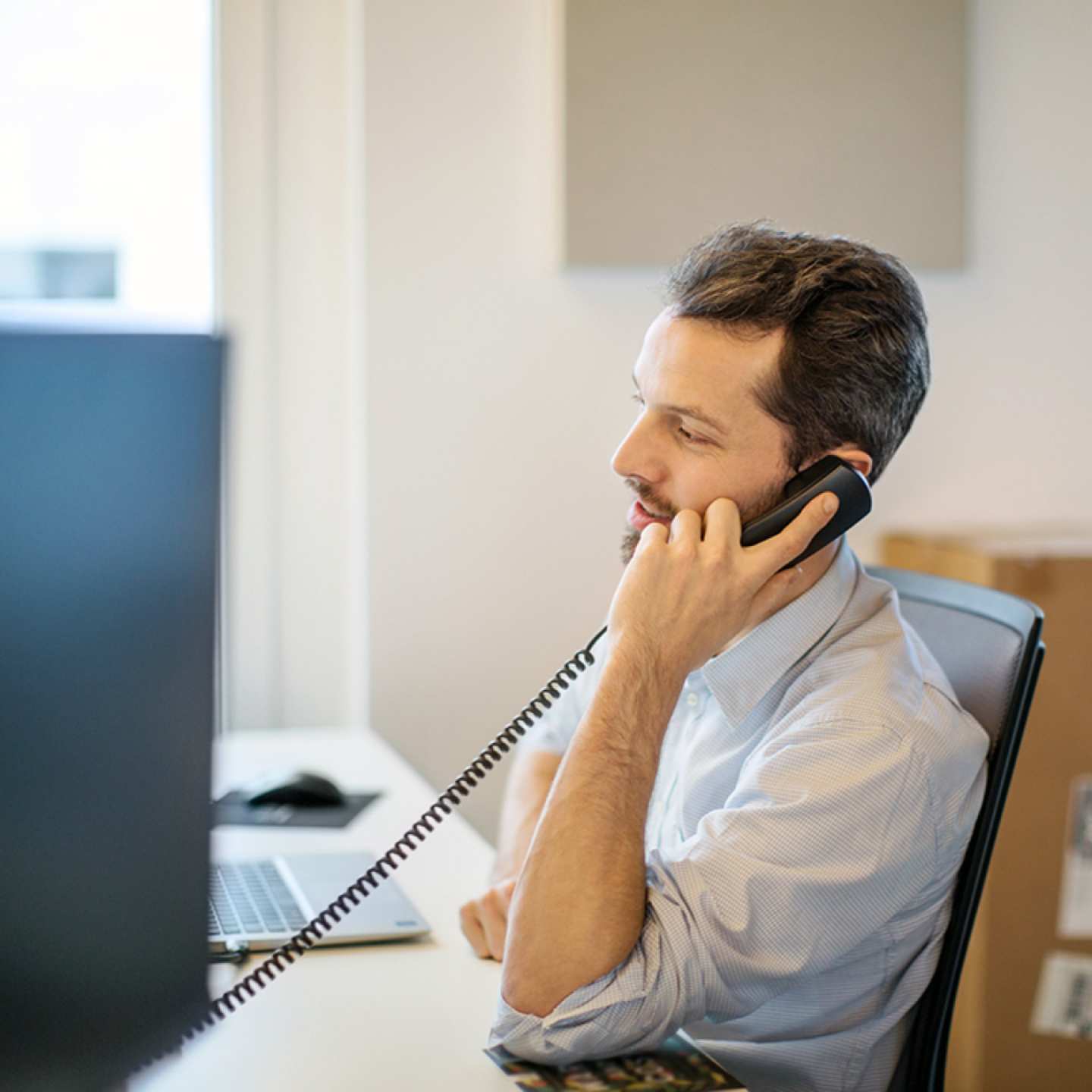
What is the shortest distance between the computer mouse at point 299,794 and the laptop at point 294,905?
0.79 feet

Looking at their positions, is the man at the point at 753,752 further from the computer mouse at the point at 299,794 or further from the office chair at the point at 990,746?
the computer mouse at the point at 299,794

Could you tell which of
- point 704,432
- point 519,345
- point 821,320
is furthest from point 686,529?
point 519,345

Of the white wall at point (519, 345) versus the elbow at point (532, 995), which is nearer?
the elbow at point (532, 995)

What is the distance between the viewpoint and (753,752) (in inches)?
51.1

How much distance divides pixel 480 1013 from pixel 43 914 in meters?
0.67

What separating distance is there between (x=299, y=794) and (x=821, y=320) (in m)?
0.92

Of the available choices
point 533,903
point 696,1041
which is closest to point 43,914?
point 533,903

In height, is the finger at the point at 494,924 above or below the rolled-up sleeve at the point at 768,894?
below

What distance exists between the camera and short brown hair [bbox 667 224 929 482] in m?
1.36

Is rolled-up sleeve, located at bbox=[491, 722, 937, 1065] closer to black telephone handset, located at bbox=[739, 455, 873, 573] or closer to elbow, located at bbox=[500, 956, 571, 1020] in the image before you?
elbow, located at bbox=[500, 956, 571, 1020]

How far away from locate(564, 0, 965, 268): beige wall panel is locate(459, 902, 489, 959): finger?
1.37 m

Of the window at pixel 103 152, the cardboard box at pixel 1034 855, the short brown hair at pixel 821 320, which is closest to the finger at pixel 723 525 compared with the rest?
the short brown hair at pixel 821 320

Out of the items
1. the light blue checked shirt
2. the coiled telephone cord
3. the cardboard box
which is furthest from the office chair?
the cardboard box

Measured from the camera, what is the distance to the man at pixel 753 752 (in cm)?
111
